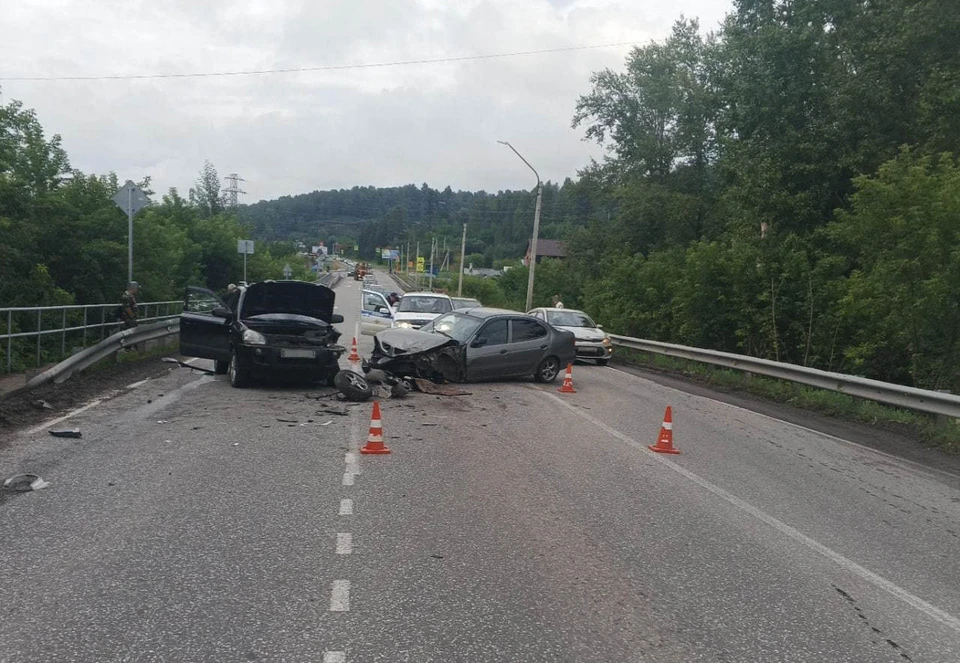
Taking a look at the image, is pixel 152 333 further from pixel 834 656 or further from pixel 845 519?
pixel 834 656

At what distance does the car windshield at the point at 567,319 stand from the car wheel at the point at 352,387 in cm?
1060

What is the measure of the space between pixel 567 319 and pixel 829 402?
9.07 meters

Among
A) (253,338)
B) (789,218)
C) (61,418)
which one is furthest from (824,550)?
(789,218)

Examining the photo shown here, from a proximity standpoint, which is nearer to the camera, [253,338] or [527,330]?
[253,338]

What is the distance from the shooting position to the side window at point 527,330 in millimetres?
16484

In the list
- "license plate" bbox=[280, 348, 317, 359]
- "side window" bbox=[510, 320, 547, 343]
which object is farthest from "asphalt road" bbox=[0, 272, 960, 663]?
"side window" bbox=[510, 320, 547, 343]

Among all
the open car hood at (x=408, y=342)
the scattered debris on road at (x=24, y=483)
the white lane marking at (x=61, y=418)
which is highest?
the open car hood at (x=408, y=342)

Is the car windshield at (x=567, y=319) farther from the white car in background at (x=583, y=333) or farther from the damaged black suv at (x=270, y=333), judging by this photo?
the damaged black suv at (x=270, y=333)

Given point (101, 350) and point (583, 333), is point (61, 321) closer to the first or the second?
point (101, 350)

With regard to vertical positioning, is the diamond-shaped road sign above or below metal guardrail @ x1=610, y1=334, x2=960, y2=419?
above

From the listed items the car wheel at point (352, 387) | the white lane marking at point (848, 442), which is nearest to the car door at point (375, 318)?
the white lane marking at point (848, 442)

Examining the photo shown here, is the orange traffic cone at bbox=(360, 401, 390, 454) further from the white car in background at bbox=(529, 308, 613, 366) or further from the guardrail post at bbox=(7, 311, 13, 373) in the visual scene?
the white car in background at bbox=(529, 308, 613, 366)

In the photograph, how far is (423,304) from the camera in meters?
23.7

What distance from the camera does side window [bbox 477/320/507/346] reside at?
627 inches
